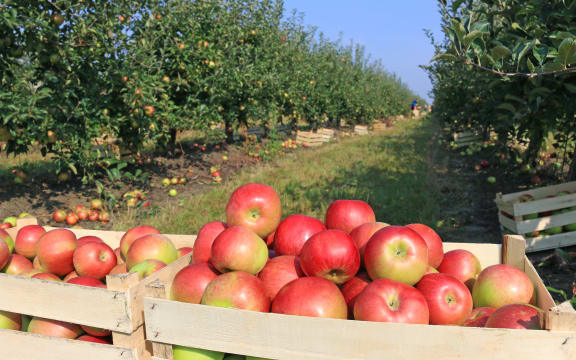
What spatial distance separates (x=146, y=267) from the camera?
186cm

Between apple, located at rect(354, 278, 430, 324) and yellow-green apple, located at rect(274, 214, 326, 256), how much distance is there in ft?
1.72

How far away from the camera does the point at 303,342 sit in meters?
Result: 1.34

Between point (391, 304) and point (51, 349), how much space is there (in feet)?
4.49

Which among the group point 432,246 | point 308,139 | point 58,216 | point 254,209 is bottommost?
point 58,216

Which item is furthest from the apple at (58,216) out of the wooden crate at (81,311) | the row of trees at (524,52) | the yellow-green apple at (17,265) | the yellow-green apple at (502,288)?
the yellow-green apple at (502,288)

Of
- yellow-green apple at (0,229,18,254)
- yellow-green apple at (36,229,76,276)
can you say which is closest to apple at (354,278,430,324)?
yellow-green apple at (36,229,76,276)

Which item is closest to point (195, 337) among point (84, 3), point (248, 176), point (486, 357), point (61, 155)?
point (486, 357)

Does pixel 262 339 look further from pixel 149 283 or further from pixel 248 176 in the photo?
pixel 248 176

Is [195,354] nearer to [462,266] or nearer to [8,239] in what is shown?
[462,266]

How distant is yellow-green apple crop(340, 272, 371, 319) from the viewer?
160 cm

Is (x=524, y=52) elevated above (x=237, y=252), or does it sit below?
above

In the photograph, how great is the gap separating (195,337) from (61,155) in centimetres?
512

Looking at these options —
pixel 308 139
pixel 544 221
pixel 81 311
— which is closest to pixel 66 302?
pixel 81 311

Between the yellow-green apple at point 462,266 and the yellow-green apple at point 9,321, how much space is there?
2.00 meters
